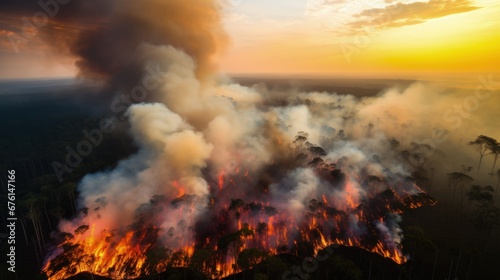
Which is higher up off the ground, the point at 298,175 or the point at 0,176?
the point at 298,175

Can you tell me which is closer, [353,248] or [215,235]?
[353,248]

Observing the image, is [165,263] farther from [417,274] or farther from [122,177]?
[417,274]

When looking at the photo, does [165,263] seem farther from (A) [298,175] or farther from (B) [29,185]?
(B) [29,185]

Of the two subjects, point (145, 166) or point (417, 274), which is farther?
point (145, 166)

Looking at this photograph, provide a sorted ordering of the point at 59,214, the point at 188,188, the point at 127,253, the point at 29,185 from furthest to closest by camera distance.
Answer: the point at 29,185 < the point at 188,188 < the point at 59,214 < the point at 127,253

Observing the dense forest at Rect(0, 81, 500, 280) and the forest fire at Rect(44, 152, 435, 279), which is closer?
the dense forest at Rect(0, 81, 500, 280)

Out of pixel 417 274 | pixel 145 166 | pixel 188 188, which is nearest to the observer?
pixel 417 274

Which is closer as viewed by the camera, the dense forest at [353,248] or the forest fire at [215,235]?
the dense forest at [353,248]

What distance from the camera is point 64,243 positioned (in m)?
64.9

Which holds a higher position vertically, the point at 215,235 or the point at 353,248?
the point at 215,235

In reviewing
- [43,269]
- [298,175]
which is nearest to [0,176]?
[43,269]

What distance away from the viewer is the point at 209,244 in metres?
63.0

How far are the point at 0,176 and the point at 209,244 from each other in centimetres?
9029

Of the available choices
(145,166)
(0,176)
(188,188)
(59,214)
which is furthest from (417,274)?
(0,176)
